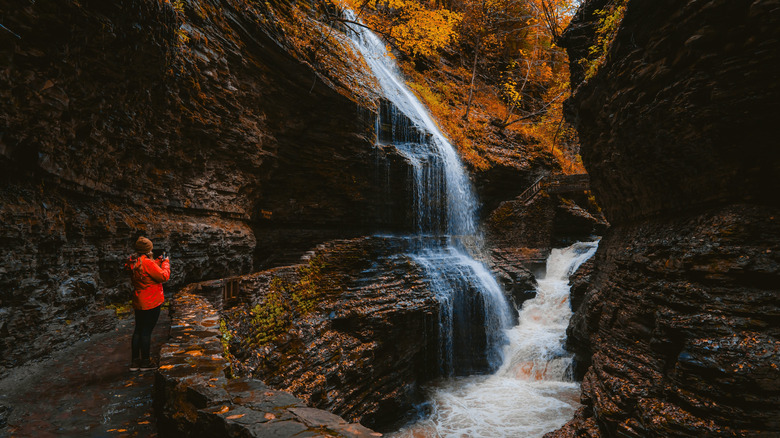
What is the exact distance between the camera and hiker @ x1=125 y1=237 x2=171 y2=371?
13.0 feet

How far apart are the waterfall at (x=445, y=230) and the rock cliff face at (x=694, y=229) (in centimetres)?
480

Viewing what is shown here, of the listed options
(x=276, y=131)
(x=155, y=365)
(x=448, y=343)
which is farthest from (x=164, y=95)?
(x=448, y=343)

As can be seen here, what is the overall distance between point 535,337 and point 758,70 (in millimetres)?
10100

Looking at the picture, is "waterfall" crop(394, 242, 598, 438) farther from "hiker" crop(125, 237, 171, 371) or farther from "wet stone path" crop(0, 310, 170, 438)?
"wet stone path" crop(0, 310, 170, 438)

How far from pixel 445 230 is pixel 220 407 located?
12362 mm

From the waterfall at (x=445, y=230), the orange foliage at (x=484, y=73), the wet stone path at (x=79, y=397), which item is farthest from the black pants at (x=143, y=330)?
the orange foliage at (x=484, y=73)

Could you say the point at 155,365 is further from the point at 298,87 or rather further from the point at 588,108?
the point at 588,108

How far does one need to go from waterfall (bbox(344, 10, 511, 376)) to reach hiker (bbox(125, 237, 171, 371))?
802 cm

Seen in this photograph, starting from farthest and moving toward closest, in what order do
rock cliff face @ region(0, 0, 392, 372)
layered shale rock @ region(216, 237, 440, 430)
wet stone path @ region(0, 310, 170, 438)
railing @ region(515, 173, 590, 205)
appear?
railing @ region(515, 173, 590, 205)
layered shale rock @ region(216, 237, 440, 430)
rock cliff face @ region(0, 0, 392, 372)
wet stone path @ region(0, 310, 170, 438)

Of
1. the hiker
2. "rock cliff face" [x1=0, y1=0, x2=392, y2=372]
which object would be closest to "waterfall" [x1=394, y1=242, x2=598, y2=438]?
the hiker

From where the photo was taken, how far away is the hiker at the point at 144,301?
13.0 feet

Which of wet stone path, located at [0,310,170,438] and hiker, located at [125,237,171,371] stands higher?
hiker, located at [125,237,171,371]

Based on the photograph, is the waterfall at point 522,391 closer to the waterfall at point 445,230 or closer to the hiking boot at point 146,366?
the waterfall at point 445,230

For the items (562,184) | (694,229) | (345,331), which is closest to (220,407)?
(345,331)
